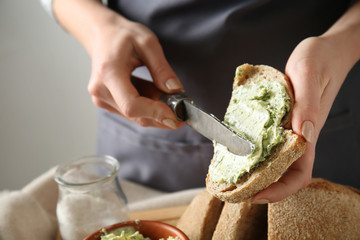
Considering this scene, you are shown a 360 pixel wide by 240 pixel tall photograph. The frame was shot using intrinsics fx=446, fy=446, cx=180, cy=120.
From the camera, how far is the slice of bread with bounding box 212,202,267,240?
1.24 m

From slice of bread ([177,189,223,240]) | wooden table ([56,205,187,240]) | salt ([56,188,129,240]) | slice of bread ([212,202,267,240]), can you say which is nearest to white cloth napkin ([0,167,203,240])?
wooden table ([56,205,187,240])

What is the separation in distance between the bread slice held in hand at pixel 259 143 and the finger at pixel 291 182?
24 millimetres

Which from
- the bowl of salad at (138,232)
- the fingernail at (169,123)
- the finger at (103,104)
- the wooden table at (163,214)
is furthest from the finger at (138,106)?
the wooden table at (163,214)

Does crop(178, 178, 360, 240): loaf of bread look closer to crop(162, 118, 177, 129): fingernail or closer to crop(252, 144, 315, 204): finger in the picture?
crop(252, 144, 315, 204): finger

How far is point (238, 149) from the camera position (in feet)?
3.58

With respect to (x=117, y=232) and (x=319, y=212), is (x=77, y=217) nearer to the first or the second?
(x=117, y=232)

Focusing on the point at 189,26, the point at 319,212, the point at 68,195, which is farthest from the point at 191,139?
the point at 319,212

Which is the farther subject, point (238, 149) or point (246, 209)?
point (246, 209)

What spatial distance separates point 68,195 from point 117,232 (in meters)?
0.24

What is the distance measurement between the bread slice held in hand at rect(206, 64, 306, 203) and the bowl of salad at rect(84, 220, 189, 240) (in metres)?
0.23

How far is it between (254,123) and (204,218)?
38 centimetres

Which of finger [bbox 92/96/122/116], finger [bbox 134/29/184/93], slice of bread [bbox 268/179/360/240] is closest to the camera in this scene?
slice of bread [bbox 268/179/360/240]

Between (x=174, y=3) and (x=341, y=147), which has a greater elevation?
(x=174, y=3)

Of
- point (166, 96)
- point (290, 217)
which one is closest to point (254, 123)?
point (290, 217)
